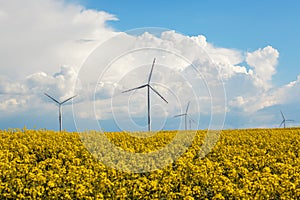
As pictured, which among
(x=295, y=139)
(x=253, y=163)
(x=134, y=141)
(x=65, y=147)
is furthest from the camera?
(x=295, y=139)

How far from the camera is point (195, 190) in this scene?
1110 cm

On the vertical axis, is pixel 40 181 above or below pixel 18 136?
below

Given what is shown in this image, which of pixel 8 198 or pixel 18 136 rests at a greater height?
pixel 18 136

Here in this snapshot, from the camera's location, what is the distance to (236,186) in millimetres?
11297

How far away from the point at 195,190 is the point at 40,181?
13.7 feet

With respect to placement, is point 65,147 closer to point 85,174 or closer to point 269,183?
point 85,174

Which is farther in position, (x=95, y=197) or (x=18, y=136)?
(x=18, y=136)

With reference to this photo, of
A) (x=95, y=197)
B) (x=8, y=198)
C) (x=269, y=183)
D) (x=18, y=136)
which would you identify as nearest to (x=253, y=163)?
(x=269, y=183)

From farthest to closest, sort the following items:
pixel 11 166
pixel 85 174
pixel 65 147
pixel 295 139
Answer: pixel 295 139 → pixel 65 147 → pixel 11 166 → pixel 85 174

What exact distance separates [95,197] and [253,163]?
8.09m

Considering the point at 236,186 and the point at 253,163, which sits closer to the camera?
the point at 236,186

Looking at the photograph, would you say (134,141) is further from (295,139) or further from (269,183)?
(269,183)

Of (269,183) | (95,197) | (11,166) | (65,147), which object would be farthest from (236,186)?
(65,147)

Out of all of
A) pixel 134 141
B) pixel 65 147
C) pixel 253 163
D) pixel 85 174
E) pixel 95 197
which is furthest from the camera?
pixel 134 141
